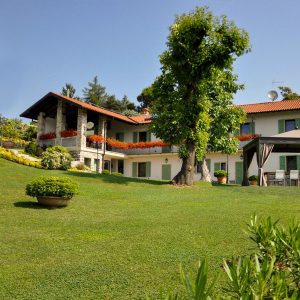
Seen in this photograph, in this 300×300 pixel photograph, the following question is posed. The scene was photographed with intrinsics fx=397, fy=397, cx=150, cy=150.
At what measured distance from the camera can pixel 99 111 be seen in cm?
3064

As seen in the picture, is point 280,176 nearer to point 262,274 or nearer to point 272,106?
point 272,106

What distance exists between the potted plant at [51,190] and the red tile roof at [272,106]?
67.5ft

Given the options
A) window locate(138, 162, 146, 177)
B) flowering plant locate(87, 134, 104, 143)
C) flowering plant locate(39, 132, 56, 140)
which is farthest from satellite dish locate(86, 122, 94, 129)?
window locate(138, 162, 146, 177)

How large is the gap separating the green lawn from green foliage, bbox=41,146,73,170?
819 centimetres

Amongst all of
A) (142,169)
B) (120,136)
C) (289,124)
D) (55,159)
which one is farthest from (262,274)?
(120,136)

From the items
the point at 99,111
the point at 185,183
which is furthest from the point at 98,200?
the point at 99,111

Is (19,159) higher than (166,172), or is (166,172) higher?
(19,159)

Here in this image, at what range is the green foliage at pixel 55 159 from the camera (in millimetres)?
22969

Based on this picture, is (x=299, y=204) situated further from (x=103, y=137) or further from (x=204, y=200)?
(x=103, y=137)

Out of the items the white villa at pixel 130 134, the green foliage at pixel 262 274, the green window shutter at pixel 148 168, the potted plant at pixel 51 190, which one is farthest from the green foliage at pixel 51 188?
the green window shutter at pixel 148 168

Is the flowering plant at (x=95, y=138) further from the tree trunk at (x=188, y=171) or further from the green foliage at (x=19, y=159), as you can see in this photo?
the tree trunk at (x=188, y=171)

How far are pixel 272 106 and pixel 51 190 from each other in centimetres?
2217

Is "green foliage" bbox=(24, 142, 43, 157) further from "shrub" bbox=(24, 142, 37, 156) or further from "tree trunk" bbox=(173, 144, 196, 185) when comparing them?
"tree trunk" bbox=(173, 144, 196, 185)

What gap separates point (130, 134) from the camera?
116 feet
